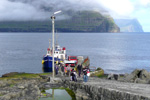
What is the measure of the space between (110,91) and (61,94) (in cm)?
926

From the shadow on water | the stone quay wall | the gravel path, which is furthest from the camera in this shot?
the shadow on water

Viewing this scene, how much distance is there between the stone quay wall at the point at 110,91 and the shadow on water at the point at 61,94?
75cm

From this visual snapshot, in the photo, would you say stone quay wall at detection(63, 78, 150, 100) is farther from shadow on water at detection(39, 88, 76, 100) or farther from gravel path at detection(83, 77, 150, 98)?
shadow on water at detection(39, 88, 76, 100)

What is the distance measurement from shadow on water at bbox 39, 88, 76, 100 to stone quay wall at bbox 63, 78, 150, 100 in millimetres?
750

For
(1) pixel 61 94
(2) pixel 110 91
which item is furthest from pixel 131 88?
(1) pixel 61 94

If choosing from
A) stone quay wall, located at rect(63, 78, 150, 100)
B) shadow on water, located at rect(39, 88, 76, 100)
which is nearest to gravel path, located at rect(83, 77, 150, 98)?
stone quay wall, located at rect(63, 78, 150, 100)

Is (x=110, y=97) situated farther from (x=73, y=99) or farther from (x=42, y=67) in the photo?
(x=42, y=67)

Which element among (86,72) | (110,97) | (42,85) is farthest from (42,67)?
(110,97)

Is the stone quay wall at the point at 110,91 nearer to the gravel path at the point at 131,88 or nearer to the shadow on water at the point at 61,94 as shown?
the gravel path at the point at 131,88

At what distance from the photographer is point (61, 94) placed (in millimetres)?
29766

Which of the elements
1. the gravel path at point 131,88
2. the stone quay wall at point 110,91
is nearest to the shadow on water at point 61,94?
the stone quay wall at point 110,91

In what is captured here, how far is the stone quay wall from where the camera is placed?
2006cm

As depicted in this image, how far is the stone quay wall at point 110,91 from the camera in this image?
65.8 ft

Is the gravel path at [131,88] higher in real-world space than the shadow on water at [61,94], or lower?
higher
